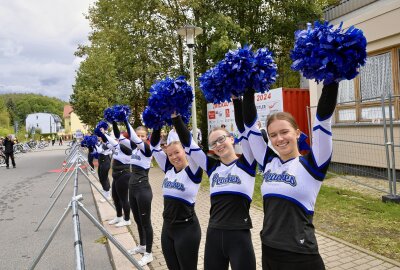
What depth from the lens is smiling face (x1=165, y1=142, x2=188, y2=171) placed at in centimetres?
362

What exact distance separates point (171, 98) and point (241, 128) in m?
0.73

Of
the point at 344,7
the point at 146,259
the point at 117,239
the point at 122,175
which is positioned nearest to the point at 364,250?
the point at 146,259

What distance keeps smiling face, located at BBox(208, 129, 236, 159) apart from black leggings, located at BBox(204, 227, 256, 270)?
71 cm

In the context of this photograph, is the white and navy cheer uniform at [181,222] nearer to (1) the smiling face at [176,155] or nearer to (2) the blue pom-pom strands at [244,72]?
(1) the smiling face at [176,155]

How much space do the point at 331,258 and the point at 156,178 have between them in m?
9.61

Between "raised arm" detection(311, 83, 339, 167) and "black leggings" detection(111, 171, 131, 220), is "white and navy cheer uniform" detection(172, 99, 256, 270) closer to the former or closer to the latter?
"raised arm" detection(311, 83, 339, 167)

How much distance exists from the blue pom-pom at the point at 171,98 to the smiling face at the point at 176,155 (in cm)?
53

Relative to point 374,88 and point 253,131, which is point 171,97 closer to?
point 253,131

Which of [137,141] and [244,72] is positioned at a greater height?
[244,72]

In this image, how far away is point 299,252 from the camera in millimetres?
2189

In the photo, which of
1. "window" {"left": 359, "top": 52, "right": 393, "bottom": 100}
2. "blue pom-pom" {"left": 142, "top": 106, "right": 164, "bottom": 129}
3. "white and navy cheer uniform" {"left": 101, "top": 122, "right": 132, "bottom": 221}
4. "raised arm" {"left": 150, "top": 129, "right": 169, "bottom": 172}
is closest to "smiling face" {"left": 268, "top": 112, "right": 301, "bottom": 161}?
"blue pom-pom" {"left": 142, "top": 106, "right": 164, "bottom": 129}

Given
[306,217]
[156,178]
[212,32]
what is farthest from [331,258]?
[212,32]

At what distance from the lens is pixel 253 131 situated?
8.85 feet

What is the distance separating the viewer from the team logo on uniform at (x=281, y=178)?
7.53 ft
